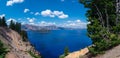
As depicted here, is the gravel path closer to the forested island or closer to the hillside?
the forested island

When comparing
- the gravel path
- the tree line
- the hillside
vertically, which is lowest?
the hillside

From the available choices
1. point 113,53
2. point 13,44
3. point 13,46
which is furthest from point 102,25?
point 13,44

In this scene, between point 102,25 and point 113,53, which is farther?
point 102,25

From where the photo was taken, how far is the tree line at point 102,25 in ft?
140

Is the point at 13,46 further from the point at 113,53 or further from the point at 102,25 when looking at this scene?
the point at 113,53

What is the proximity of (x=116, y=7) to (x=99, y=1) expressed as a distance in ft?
14.3

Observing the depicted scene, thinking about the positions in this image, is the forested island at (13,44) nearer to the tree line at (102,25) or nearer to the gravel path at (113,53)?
the tree line at (102,25)

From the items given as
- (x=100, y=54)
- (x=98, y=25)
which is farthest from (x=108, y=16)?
(x=100, y=54)

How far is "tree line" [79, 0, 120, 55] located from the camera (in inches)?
1677

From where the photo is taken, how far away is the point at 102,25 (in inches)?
1801

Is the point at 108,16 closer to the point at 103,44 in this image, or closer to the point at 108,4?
Result: the point at 108,4

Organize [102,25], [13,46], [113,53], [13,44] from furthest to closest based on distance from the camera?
1. [13,44]
2. [13,46]
3. [102,25]
4. [113,53]

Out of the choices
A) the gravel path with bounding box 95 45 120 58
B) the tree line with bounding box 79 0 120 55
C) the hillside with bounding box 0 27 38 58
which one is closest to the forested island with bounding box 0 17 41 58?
the hillside with bounding box 0 27 38 58

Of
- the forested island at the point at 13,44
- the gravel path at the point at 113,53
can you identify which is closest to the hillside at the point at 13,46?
the forested island at the point at 13,44
